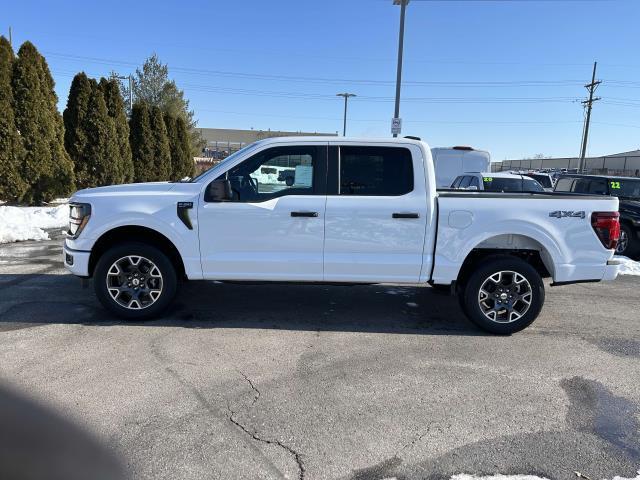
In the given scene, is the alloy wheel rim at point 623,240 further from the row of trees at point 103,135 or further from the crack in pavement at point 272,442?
the row of trees at point 103,135

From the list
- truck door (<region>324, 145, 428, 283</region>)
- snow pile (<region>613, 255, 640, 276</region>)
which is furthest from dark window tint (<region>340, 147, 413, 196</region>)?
snow pile (<region>613, 255, 640, 276</region>)

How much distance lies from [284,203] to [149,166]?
54.3 feet

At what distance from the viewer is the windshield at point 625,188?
10789mm

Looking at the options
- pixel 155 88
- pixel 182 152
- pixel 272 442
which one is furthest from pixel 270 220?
pixel 155 88

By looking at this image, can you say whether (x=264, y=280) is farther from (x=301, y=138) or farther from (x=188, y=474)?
(x=188, y=474)

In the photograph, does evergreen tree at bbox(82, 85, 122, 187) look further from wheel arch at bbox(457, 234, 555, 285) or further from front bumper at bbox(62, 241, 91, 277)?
wheel arch at bbox(457, 234, 555, 285)

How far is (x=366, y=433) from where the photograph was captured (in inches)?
127

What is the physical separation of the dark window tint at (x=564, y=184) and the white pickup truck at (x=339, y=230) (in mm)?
7278

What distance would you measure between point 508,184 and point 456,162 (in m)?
5.33

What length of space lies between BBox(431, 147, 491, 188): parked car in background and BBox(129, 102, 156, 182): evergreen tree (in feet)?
37.6

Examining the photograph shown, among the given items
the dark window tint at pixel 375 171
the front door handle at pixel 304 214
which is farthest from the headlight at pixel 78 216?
the dark window tint at pixel 375 171

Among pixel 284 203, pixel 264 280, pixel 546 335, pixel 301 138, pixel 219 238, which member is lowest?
pixel 546 335

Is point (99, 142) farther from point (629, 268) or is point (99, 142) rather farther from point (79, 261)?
point (629, 268)

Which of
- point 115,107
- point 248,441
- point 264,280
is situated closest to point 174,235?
point 264,280
